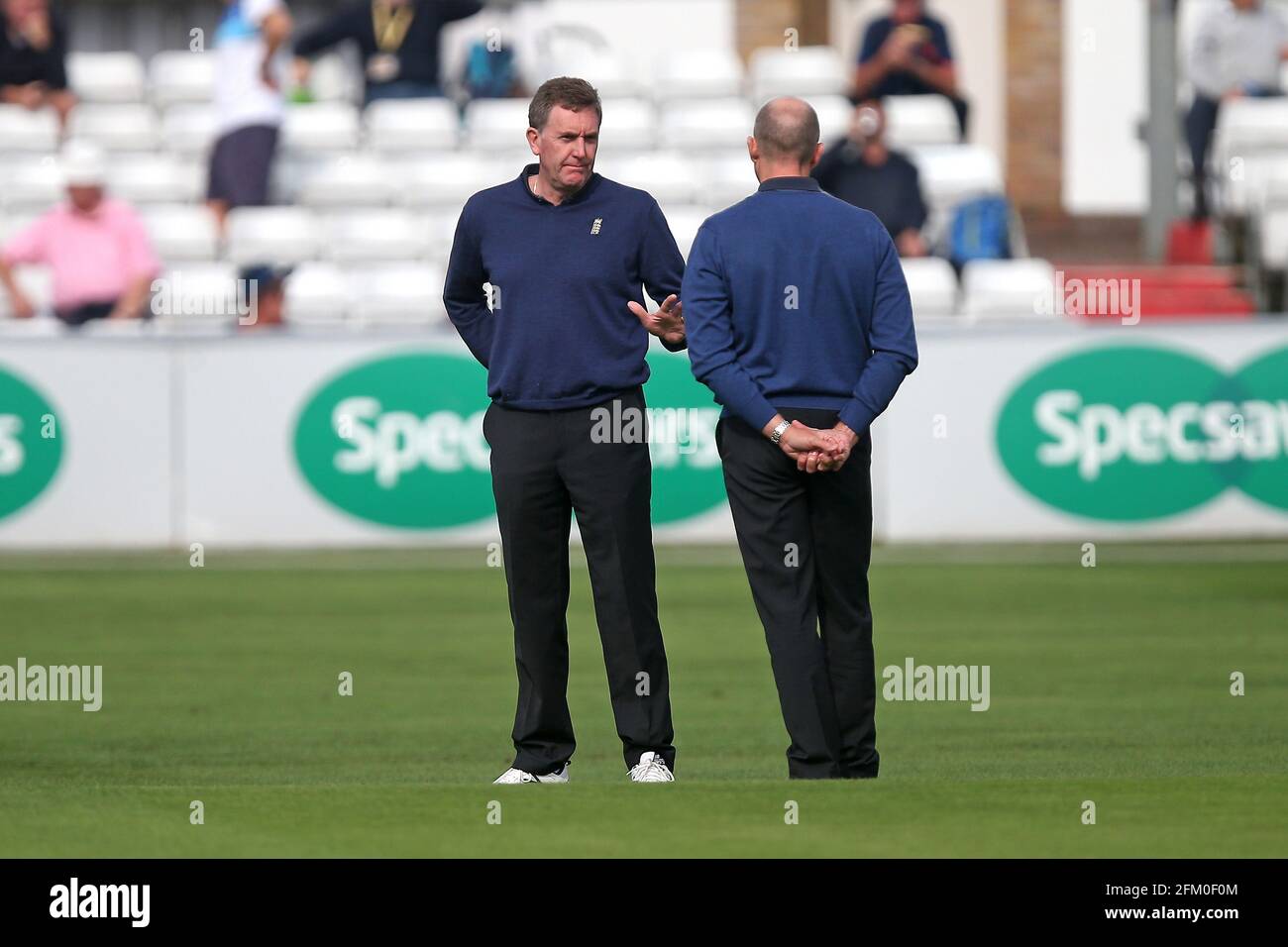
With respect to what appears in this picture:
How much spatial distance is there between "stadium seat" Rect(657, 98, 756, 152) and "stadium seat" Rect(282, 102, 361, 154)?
8.58 feet

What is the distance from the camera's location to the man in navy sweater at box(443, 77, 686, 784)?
23.4 feet

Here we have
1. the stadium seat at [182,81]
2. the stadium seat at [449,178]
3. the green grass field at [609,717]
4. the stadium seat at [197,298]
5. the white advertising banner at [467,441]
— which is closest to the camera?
the green grass field at [609,717]

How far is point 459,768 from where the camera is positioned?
26.9 ft

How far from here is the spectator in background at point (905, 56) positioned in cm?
1875

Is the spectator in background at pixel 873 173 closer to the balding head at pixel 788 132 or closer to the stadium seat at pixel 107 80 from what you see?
the stadium seat at pixel 107 80

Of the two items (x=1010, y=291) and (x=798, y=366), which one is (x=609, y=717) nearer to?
(x=798, y=366)

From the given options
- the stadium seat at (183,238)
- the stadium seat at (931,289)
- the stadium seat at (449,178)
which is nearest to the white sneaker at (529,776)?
the stadium seat at (931,289)

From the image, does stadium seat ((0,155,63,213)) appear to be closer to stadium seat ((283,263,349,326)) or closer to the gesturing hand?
stadium seat ((283,263,349,326))

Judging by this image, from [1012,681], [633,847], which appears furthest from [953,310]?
[633,847]

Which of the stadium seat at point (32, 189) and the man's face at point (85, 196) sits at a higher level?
the stadium seat at point (32, 189)

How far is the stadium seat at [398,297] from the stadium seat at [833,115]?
→ 3.22 metres

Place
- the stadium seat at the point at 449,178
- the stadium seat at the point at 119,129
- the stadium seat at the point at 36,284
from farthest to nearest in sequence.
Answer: the stadium seat at the point at 119,129 → the stadium seat at the point at 449,178 → the stadium seat at the point at 36,284
